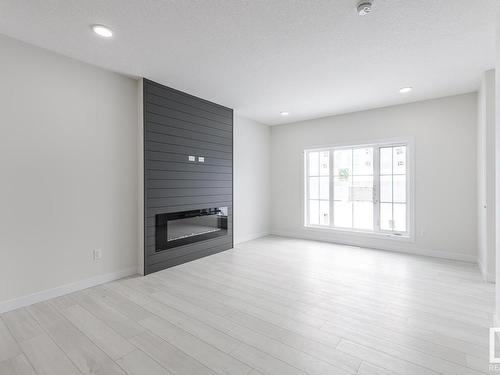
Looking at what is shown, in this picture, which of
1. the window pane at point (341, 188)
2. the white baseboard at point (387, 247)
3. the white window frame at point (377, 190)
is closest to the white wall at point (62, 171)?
the white baseboard at point (387, 247)

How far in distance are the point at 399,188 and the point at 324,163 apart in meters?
1.54

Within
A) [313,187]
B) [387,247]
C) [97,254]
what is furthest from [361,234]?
[97,254]

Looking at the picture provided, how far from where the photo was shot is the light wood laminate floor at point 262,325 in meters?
1.72

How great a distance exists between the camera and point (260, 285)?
306 centimetres

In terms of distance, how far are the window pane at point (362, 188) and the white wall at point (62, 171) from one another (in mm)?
4052

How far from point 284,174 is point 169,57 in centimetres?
380

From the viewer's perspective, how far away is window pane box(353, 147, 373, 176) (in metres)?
4.92

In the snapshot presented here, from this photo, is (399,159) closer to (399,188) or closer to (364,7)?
(399,188)

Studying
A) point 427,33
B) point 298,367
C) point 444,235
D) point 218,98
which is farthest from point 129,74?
point 444,235

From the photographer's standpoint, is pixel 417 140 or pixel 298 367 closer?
pixel 298 367

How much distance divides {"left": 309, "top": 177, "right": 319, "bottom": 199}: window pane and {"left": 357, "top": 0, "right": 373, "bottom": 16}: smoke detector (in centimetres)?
391

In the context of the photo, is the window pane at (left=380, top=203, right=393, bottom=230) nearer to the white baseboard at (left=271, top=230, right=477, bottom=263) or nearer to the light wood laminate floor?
the white baseboard at (left=271, top=230, right=477, bottom=263)

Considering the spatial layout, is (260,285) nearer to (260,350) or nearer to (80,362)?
(260,350)

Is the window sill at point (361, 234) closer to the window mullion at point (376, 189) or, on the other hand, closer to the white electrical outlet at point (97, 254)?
the window mullion at point (376, 189)
